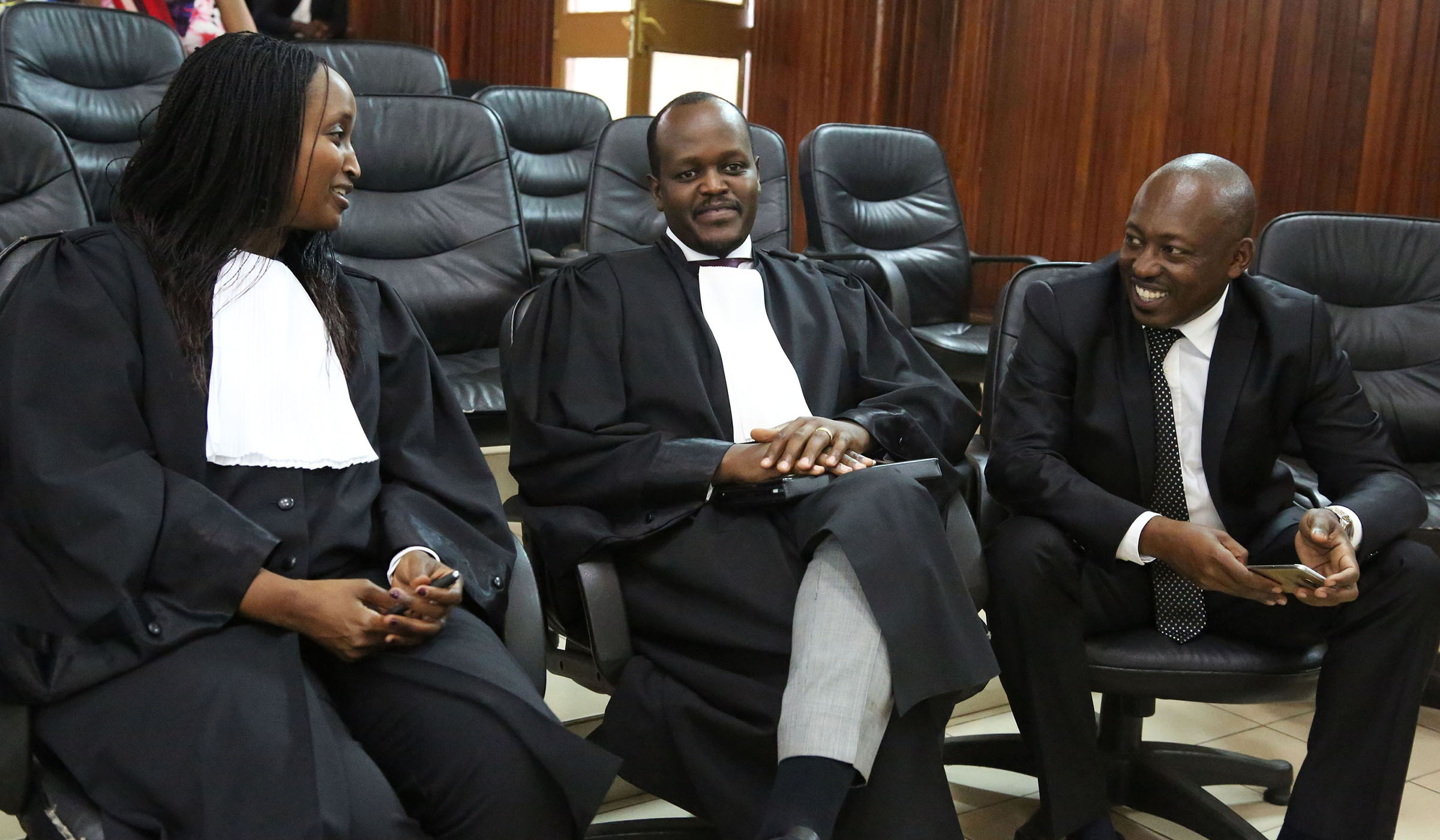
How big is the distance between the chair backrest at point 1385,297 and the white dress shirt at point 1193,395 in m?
0.91

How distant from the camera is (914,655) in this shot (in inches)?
64.4

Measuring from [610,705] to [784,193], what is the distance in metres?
1.91

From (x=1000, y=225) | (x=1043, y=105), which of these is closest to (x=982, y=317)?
(x=1000, y=225)

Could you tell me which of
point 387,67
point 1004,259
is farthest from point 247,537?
point 1004,259

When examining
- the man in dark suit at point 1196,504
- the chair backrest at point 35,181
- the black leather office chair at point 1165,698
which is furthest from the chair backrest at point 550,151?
the man in dark suit at point 1196,504

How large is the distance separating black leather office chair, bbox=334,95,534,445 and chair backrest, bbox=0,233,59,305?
4.06ft

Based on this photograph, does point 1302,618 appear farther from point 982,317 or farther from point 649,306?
point 982,317

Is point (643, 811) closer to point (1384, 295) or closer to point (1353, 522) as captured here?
point (1353, 522)

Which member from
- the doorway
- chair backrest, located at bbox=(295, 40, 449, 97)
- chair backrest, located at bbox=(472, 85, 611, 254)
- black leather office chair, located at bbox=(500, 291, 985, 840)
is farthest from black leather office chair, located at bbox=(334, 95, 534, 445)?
the doorway

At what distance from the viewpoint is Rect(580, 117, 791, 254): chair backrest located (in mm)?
3334

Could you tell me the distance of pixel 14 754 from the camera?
1.27 meters

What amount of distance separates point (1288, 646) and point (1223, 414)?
0.38 meters

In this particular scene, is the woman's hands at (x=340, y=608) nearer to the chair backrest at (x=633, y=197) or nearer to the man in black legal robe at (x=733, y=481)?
the man in black legal robe at (x=733, y=481)

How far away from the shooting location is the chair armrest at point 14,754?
1.27 meters
